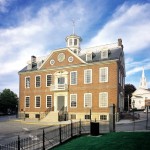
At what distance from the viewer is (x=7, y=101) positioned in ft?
225

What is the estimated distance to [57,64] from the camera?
39469 millimetres

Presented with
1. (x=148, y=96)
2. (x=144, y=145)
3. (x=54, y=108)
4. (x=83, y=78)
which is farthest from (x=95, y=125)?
(x=148, y=96)

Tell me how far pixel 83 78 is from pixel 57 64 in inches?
218

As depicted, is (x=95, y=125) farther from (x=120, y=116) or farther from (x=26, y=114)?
(x=26, y=114)

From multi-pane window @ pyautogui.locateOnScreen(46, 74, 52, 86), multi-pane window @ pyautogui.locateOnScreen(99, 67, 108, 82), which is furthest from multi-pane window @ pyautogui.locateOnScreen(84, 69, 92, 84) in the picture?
multi-pane window @ pyautogui.locateOnScreen(46, 74, 52, 86)

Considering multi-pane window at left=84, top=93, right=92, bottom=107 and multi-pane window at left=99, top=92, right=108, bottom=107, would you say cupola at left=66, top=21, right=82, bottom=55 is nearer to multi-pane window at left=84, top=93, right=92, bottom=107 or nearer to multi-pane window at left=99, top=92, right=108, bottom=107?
multi-pane window at left=84, top=93, right=92, bottom=107

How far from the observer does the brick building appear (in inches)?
1356

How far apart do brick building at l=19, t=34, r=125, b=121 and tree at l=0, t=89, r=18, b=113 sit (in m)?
25.9

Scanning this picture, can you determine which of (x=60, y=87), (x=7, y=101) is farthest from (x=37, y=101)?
(x=7, y=101)

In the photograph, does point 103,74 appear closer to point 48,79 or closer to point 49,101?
point 48,79

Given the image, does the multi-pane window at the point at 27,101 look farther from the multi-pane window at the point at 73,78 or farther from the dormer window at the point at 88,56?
the dormer window at the point at 88,56

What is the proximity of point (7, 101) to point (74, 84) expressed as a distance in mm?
37013

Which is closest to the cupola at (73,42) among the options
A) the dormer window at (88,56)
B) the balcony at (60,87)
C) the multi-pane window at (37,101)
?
the dormer window at (88,56)

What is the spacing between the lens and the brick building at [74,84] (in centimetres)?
3444
